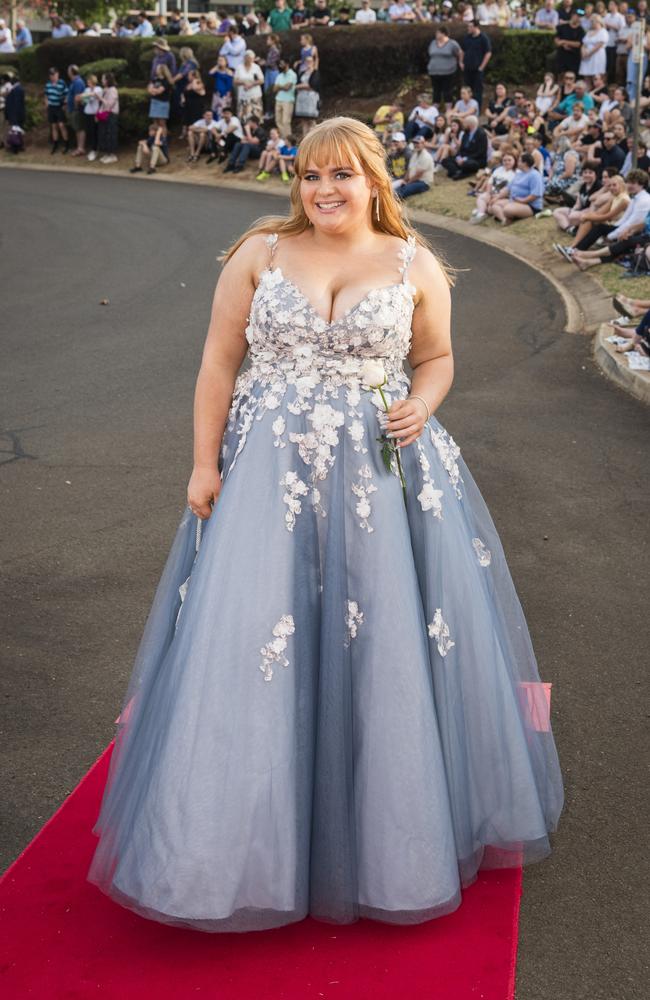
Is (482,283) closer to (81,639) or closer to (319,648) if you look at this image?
(81,639)

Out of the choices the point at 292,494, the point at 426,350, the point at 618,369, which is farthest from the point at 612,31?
the point at 292,494

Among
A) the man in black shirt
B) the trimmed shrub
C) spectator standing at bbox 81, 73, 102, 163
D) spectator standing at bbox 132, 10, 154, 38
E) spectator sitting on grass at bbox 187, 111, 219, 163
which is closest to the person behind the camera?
the man in black shirt

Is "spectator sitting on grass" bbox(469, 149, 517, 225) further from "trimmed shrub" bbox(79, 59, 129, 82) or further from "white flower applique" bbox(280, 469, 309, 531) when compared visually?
"white flower applique" bbox(280, 469, 309, 531)

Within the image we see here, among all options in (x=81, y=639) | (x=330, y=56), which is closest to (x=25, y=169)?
(x=330, y=56)

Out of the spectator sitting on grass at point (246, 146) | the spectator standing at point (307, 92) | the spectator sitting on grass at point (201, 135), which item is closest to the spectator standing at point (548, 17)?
the spectator standing at point (307, 92)

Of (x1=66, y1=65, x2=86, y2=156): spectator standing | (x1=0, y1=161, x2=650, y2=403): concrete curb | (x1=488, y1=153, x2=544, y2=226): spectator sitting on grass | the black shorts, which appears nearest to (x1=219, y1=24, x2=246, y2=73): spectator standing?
(x1=66, y1=65, x2=86, y2=156): spectator standing

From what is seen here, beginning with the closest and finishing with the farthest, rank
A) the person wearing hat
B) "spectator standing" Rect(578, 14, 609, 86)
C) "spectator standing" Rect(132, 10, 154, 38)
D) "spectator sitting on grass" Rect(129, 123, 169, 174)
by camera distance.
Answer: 1. "spectator standing" Rect(578, 14, 609, 86)
2. "spectator sitting on grass" Rect(129, 123, 169, 174)
3. the person wearing hat
4. "spectator standing" Rect(132, 10, 154, 38)

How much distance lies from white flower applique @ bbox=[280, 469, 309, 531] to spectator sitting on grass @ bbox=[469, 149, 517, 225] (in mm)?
16667

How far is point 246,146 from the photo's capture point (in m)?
26.2

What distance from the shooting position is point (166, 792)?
3.31 meters

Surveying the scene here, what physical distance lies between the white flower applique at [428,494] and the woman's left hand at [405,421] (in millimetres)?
91

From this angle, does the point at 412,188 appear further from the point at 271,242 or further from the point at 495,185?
the point at 271,242

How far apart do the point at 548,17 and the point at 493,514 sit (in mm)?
25612

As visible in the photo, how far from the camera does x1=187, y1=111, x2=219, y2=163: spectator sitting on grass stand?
27.0m
